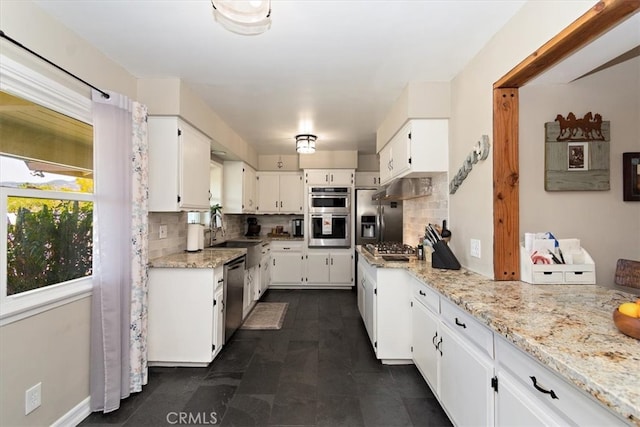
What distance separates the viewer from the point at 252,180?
5.15 m

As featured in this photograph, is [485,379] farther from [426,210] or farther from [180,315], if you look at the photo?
[180,315]

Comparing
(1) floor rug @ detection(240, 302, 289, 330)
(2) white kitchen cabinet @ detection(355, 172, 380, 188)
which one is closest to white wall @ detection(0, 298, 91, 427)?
(1) floor rug @ detection(240, 302, 289, 330)

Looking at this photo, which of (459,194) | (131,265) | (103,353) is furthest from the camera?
(459,194)

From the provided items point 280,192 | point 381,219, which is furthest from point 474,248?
point 280,192

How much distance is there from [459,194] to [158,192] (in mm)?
2589

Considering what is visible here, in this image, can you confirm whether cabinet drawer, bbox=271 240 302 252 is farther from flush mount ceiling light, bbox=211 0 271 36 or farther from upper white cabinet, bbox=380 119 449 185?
flush mount ceiling light, bbox=211 0 271 36

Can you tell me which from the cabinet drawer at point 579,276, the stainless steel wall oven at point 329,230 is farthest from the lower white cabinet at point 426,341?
the stainless steel wall oven at point 329,230

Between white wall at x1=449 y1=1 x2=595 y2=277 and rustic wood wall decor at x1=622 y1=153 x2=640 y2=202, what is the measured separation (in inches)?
33.0

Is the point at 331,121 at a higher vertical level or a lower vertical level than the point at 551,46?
higher

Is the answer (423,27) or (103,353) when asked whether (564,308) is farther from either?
(103,353)

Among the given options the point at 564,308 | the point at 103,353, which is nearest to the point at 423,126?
the point at 564,308

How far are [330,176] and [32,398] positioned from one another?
4354mm

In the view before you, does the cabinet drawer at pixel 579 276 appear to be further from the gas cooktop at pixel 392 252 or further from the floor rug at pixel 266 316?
the floor rug at pixel 266 316

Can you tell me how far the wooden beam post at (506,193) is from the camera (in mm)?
1878
